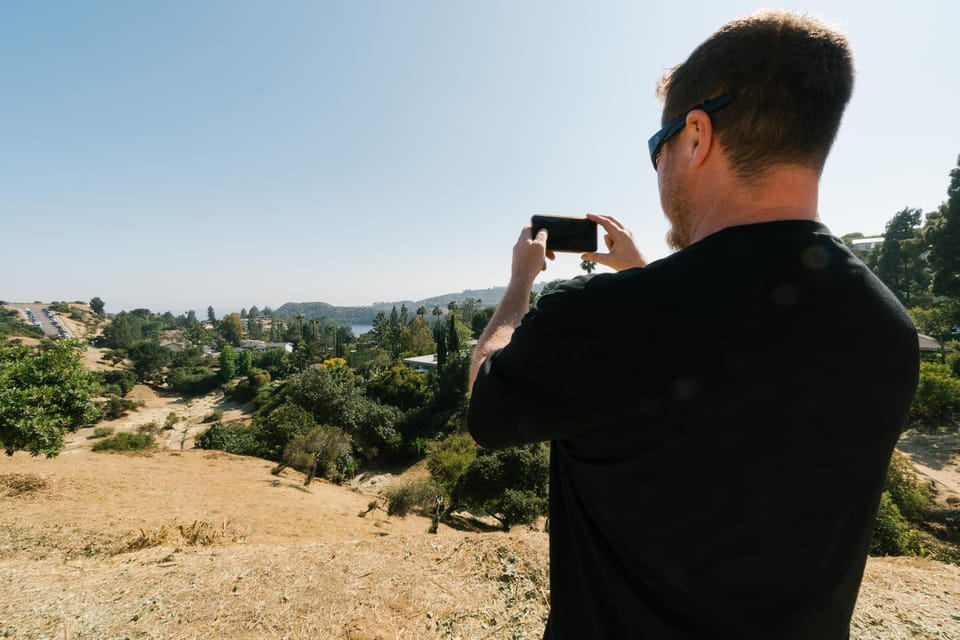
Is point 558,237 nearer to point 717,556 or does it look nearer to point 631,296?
point 631,296

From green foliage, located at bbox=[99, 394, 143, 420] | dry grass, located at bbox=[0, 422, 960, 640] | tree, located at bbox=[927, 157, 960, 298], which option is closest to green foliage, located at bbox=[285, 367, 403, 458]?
dry grass, located at bbox=[0, 422, 960, 640]

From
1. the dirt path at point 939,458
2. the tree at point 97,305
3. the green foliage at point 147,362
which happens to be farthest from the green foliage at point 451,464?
the tree at point 97,305

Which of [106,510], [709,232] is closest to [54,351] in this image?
[106,510]

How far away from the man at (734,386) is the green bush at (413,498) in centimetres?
1666

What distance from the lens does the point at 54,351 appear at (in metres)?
9.85

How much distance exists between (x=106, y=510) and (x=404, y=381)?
88.3 feet

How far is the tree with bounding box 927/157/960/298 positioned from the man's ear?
102ft

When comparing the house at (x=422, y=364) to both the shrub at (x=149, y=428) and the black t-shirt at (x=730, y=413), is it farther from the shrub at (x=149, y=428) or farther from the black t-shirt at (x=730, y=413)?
the black t-shirt at (x=730, y=413)

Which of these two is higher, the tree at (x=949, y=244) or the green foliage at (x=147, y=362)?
the tree at (x=949, y=244)

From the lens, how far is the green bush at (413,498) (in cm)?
1616

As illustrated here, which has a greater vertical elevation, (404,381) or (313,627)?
(313,627)

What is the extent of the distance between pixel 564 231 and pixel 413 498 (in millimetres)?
16915

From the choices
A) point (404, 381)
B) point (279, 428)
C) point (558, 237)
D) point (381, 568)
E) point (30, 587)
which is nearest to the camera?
point (558, 237)

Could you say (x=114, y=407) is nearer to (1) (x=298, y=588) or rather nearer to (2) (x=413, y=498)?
(2) (x=413, y=498)
